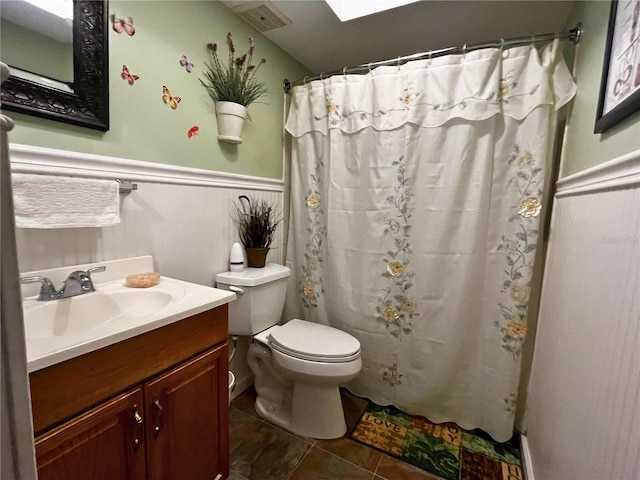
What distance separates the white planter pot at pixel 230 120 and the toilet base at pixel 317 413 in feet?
4.12

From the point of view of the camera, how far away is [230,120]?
4.59ft

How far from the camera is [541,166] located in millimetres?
1264

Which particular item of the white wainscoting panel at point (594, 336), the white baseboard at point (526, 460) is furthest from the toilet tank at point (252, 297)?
the white baseboard at point (526, 460)

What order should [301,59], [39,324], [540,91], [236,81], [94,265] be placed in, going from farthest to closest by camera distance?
1. [301,59]
2. [236,81]
3. [540,91]
4. [94,265]
5. [39,324]

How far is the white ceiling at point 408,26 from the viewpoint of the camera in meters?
1.35

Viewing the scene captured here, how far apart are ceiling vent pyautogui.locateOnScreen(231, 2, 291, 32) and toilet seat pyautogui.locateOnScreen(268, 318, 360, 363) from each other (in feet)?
5.12

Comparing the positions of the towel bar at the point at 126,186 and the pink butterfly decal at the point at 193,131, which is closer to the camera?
the towel bar at the point at 126,186

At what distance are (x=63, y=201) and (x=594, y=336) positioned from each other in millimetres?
1473

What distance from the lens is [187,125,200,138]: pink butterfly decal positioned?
4.33ft

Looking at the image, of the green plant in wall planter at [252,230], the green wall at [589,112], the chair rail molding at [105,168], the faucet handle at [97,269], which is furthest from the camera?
the green plant in wall planter at [252,230]

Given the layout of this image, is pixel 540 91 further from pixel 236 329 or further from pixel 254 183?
pixel 236 329

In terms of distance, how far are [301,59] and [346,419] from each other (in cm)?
214

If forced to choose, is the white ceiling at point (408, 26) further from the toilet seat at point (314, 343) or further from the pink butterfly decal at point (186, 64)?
the toilet seat at point (314, 343)

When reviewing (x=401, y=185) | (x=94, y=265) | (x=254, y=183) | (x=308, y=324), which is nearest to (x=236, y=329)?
(x=308, y=324)
